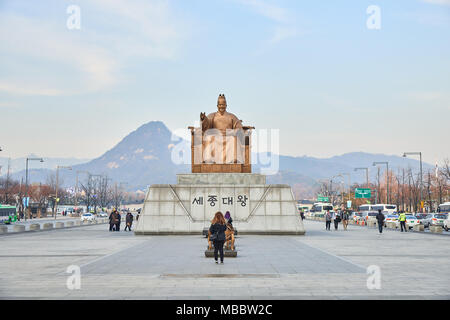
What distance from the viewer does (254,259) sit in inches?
737

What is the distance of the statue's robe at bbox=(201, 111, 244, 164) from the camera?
118 feet

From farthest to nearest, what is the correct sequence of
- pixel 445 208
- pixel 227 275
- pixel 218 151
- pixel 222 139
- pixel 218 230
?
1. pixel 445 208
2. pixel 222 139
3. pixel 218 151
4. pixel 218 230
5. pixel 227 275

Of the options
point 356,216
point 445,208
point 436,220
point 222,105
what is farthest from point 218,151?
point 356,216

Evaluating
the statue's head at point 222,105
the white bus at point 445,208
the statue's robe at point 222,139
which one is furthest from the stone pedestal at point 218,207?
the white bus at point 445,208

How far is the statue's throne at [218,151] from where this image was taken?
35594 mm

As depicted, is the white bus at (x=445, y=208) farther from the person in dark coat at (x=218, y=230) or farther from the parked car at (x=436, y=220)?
the person in dark coat at (x=218, y=230)

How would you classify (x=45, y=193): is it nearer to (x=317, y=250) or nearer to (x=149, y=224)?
(x=149, y=224)

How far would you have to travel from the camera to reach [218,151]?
36062 mm

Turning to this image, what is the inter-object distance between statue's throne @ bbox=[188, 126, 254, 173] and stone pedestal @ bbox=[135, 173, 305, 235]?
1840 millimetres

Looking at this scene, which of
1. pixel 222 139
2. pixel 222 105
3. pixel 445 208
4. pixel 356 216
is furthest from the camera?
pixel 356 216

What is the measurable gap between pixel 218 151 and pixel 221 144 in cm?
50

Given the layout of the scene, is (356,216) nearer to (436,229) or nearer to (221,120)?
(436,229)
